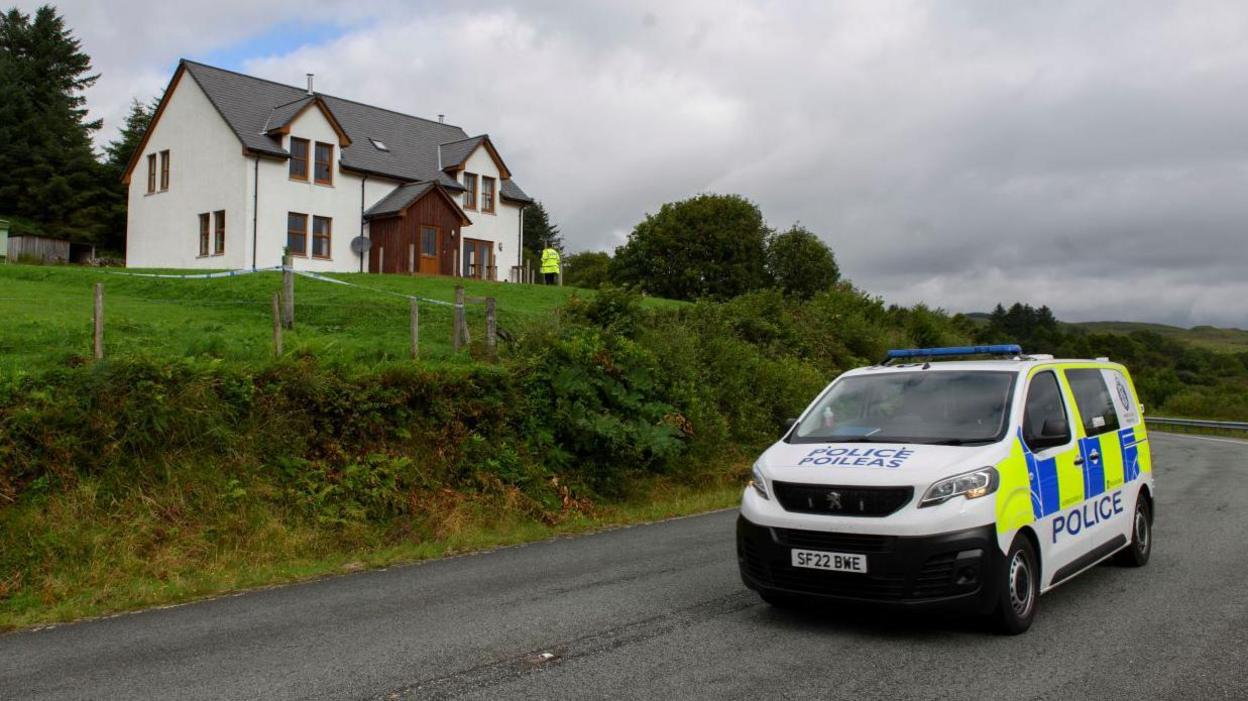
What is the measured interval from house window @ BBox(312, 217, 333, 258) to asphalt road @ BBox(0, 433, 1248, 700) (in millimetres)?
30185

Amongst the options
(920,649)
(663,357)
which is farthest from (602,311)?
(920,649)

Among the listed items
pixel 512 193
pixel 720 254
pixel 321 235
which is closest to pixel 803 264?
pixel 720 254

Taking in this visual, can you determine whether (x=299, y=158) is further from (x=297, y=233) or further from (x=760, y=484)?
(x=760, y=484)

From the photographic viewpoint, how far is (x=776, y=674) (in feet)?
18.1

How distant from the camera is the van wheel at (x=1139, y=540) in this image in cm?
848

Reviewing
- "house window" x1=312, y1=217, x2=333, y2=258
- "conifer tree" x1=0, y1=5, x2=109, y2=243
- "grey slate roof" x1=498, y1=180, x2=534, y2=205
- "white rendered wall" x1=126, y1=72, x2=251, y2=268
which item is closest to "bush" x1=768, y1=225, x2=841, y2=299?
"grey slate roof" x1=498, y1=180, x2=534, y2=205

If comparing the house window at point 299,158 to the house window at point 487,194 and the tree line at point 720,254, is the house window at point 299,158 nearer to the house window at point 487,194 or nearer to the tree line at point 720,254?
the house window at point 487,194

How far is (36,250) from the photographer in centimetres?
3781

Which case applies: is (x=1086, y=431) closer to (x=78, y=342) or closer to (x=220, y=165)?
(x=78, y=342)

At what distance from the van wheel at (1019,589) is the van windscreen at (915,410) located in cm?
78

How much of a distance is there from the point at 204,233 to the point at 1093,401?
35.0 m

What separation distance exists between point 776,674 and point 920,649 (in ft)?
3.71

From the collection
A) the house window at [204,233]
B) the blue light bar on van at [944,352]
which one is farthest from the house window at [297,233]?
the blue light bar on van at [944,352]

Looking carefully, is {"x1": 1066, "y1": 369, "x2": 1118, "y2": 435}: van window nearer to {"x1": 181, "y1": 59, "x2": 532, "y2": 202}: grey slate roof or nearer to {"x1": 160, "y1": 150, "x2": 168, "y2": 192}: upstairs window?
{"x1": 181, "y1": 59, "x2": 532, "y2": 202}: grey slate roof
